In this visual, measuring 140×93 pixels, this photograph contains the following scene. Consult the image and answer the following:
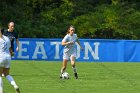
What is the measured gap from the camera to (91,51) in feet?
110

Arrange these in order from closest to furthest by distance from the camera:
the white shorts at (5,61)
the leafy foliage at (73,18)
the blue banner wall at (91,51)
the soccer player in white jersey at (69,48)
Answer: the white shorts at (5,61) < the soccer player in white jersey at (69,48) < the blue banner wall at (91,51) < the leafy foliage at (73,18)

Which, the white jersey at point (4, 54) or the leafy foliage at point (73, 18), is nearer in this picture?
the white jersey at point (4, 54)

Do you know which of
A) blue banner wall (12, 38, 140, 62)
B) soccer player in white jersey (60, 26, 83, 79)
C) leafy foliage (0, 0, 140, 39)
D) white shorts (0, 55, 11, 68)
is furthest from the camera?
leafy foliage (0, 0, 140, 39)

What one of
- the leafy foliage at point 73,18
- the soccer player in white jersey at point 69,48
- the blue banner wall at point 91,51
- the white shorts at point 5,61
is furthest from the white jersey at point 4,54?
the leafy foliage at point 73,18

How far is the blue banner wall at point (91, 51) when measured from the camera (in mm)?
33438

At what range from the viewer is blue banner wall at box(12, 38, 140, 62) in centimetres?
3344

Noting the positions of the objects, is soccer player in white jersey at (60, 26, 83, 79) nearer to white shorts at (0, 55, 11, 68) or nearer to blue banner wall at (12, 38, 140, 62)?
white shorts at (0, 55, 11, 68)

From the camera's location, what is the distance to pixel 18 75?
71.0ft

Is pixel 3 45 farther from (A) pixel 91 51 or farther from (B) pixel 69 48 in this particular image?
(A) pixel 91 51

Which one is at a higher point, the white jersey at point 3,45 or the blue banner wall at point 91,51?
the white jersey at point 3,45

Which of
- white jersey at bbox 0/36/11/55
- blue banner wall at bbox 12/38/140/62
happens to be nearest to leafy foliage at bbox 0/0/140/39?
blue banner wall at bbox 12/38/140/62

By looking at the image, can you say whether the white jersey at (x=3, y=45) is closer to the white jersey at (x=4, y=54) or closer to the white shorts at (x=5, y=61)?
the white jersey at (x=4, y=54)

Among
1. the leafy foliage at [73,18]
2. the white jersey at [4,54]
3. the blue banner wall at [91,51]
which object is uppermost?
the white jersey at [4,54]

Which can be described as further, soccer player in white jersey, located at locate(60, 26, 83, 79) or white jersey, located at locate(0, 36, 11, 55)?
soccer player in white jersey, located at locate(60, 26, 83, 79)
